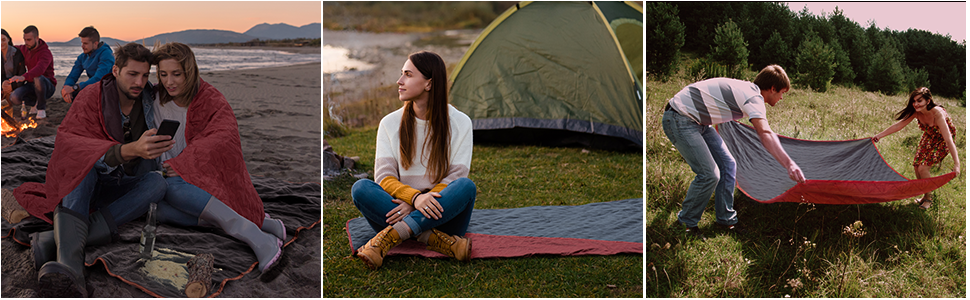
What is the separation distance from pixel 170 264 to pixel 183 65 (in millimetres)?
888

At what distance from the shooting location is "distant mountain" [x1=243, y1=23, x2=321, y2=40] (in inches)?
110

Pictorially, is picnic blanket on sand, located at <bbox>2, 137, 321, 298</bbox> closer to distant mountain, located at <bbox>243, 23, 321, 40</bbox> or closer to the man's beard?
the man's beard

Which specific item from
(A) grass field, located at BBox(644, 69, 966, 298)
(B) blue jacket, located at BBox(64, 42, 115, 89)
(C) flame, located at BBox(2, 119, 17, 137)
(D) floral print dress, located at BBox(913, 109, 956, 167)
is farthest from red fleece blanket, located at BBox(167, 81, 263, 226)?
(D) floral print dress, located at BBox(913, 109, 956, 167)

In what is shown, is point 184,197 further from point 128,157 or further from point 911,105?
point 911,105

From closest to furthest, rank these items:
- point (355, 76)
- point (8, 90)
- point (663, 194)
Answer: point (663, 194), point (8, 90), point (355, 76)

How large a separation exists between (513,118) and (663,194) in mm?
3391

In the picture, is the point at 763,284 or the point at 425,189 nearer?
the point at 763,284

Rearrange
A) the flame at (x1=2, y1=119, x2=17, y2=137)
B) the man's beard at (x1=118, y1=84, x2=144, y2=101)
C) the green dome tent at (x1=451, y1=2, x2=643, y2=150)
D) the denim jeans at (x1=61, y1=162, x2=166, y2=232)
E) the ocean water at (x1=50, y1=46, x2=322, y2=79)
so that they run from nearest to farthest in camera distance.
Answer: the man's beard at (x1=118, y1=84, x2=144, y2=101) < the denim jeans at (x1=61, y1=162, x2=166, y2=232) < the ocean water at (x1=50, y1=46, x2=322, y2=79) < the flame at (x1=2, y1=119, x2=17, y2=137) < the green dome tent at (x1=451, y1=2, x2=643, y2=150)

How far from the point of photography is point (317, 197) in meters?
3.65

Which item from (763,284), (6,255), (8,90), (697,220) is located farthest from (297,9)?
(763,284)

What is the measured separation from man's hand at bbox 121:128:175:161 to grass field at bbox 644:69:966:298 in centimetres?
210

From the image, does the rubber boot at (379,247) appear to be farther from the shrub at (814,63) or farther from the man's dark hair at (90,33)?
the shrub at (814,63)

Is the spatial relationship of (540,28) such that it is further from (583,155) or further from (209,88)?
(209,88)

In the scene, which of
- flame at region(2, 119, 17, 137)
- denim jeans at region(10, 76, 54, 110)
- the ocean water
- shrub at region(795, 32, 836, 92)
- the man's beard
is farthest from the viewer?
flame at region(2, 119, 17, 137)
